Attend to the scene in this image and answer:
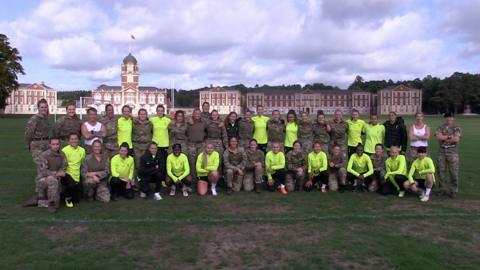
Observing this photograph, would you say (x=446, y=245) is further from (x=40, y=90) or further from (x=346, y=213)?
(x=40, y=90)

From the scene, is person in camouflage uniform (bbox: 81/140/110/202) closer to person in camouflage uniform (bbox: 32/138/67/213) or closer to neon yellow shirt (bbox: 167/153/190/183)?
person in camouflage uniform (bbox: 32/138/67/213)

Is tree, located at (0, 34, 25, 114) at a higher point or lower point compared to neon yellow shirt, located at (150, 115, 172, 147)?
higher

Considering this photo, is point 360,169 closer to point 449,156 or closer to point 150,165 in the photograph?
point 449,156

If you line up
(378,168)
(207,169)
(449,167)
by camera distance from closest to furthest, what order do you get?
(449,167) → (207,169) → (378,168)

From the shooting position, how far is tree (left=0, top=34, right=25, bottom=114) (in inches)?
2181

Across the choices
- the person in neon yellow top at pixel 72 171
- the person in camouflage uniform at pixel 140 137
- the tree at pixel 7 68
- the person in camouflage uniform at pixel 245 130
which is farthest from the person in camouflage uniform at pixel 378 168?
the tree at pixel 7 68

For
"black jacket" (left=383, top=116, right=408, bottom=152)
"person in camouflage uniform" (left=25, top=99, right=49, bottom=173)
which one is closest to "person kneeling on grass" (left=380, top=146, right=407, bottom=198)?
"black jacket" (left=383, top=116, right=408, bottom=152)

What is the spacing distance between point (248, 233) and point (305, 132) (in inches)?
207

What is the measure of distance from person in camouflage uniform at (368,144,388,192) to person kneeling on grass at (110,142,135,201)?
5.37 meters

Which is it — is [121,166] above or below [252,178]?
above

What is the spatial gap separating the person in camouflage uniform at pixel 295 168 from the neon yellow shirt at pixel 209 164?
1.69 m

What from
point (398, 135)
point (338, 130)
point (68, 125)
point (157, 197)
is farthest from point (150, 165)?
point (398, 135)

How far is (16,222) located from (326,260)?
16.2ft

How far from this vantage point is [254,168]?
1012 cm
